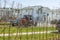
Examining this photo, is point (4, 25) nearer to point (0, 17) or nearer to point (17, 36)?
point (0, 17)

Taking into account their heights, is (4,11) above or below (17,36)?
above

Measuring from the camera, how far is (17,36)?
753cm

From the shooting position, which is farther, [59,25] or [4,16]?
[59,25]

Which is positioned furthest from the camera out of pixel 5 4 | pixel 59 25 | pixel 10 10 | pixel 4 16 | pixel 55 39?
pixel 59 25

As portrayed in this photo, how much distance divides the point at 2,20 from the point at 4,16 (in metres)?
0.28

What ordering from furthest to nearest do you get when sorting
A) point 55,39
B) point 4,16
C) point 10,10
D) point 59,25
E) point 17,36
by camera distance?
point 59,25 < point 55,39 < point 17,36 < point 10,10 < point 4,16

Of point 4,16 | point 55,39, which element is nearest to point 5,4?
point 4,16

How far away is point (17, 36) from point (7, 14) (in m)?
1.39

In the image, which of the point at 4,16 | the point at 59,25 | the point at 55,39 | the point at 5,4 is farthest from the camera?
the point at 59,25

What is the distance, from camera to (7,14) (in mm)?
6355

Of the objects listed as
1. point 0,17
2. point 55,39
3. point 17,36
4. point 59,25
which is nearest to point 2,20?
point 0,17

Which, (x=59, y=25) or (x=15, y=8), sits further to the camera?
(x=59, y=25)

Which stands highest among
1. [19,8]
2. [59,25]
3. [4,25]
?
[19,8]

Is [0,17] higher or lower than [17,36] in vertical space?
higher
